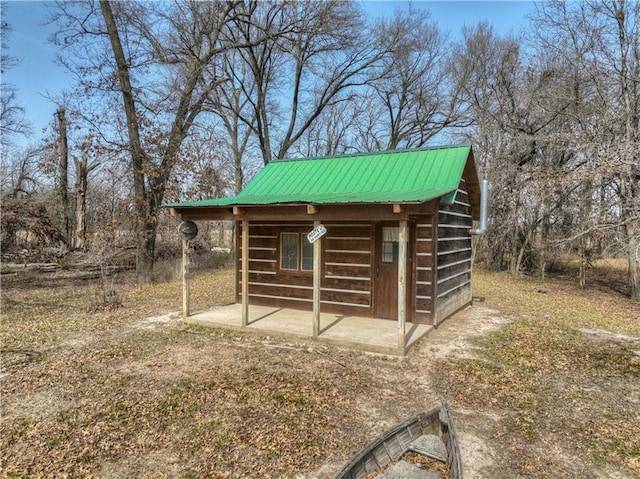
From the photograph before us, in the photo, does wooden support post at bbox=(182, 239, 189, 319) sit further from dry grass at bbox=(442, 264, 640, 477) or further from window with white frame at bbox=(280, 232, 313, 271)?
dry grass at bbox=(442, 264, 640, 477)

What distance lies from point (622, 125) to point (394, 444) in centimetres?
1514

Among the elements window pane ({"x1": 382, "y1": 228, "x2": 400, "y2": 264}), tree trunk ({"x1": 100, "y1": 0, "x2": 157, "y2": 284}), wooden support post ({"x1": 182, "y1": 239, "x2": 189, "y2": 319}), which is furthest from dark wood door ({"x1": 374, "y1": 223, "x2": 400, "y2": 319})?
tree trunk ({"x1": 100, "y1": 0, "x2": 157, "y2": 284})

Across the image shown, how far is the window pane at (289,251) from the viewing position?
9344 mm

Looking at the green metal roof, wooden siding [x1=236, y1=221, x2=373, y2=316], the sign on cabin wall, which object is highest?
the green metal roof

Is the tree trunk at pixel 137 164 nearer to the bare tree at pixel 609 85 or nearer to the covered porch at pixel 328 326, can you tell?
the covered porch at pixel 328 326

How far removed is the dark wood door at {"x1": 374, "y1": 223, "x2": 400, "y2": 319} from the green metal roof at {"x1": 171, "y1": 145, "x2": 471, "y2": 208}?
0.92 m

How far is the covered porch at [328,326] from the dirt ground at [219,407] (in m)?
0.20

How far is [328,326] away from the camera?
7758mm

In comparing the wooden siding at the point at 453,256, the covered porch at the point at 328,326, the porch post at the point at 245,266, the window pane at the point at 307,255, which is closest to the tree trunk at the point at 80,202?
the covered porch at the point at 328,326

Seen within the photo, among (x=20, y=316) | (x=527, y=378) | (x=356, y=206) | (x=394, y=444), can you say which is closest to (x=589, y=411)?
(x=527, y=378)

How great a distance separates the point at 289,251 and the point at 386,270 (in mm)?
2491

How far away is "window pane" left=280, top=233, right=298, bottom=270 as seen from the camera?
9344 millimetres

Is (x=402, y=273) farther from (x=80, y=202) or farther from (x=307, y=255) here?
(x=80, y=202)

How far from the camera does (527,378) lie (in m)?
5.50
